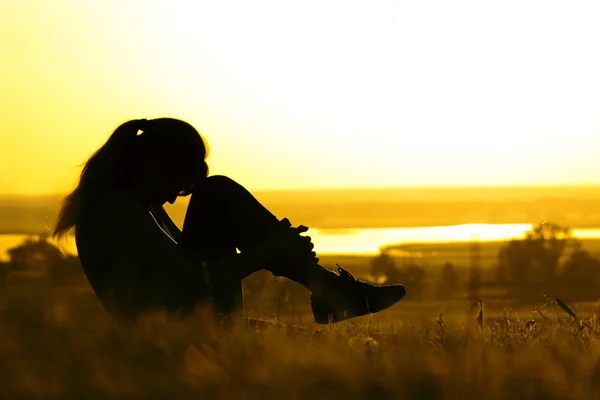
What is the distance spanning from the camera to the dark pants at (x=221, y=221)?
5156mm

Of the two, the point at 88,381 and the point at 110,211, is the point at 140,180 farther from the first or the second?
the point at 88,381

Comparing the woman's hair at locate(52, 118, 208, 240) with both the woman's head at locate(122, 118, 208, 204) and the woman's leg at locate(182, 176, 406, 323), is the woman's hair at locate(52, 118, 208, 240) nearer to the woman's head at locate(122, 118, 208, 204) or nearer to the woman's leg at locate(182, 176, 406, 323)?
the woman's head at locate(122, 118, 208, 204)

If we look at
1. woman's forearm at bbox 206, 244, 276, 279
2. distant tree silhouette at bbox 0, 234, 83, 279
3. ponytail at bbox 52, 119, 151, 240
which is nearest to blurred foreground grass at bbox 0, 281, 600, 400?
woman's forearm at bbox 206, 244, 276, 279

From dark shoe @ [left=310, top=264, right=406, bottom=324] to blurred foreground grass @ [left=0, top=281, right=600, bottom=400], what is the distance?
623 mm

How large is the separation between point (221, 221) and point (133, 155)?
21.5 inches

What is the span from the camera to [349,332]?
4.93 m

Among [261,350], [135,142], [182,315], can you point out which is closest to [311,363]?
[261,350]

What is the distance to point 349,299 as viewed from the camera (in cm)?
539

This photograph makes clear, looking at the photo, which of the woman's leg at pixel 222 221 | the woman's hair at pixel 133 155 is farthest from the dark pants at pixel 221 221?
the woman's hair at pixel 133 155

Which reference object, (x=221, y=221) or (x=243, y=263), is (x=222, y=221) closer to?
(x=221, y=221)

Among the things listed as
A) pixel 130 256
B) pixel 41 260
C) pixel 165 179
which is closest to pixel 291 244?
pixel 165 179

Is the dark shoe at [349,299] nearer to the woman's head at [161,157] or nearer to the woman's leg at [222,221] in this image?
the woman's leg at [222,221]

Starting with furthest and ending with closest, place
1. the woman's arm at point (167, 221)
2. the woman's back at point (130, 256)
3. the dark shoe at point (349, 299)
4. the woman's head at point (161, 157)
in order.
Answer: the woman's arm at point (167, 221) < the dark shoe at point (349, 299) < the woman's head at point (161, 157) < the woman's back at point (130, 256)

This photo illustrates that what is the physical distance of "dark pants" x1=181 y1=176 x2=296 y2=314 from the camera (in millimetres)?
5156
